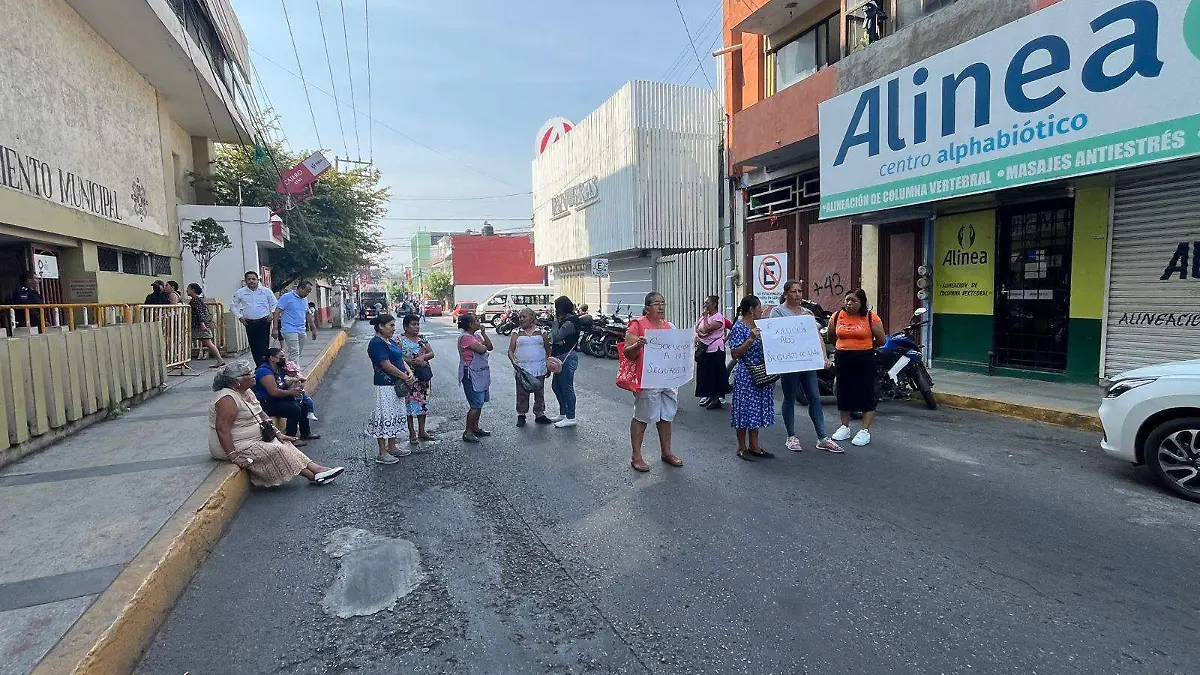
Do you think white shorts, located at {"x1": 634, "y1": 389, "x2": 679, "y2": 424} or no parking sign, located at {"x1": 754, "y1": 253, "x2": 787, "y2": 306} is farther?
no parking sign, located at {"x1": 754, "y1": 253, "x2": 787, "y2": 306}

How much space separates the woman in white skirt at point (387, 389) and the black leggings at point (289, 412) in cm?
101

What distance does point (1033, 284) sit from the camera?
980cm

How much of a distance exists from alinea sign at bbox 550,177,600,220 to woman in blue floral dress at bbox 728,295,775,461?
19154 mm

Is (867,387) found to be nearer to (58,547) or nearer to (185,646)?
(185,646)

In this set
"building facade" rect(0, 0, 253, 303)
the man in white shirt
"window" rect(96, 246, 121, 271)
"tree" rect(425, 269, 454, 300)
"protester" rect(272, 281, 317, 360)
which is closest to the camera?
"building facade" rect(0, 0, 253, 303)

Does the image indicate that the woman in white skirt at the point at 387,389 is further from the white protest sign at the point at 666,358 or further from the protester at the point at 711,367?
the protester at the point at 711,367

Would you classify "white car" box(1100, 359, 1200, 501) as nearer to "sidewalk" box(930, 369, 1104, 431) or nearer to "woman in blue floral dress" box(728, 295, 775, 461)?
"sidewalk" box(930, 369, 1104, 431)

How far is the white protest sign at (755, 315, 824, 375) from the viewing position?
5.92 meters

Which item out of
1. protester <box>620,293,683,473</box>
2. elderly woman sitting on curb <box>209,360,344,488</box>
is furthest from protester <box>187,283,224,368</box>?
protester <box>620,293,683,473</box>

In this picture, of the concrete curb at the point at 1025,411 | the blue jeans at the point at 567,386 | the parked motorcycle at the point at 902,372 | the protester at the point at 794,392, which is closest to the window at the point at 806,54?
the parked motorcycle at the point at 902,372

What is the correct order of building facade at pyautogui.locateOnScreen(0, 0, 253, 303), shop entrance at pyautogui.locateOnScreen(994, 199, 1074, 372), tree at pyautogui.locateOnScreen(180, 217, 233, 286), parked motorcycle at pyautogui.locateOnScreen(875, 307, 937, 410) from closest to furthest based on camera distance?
parked motorcycle at pyautogui.locateOnScreen(875, 307, 937, 410), building facade at pyautogui.locateOnScreen(0, 0, 253, 303), shop entrance at pyautogui.locateOnScreen(994, 199, 1074, 372), tree at pyautogui.locateOnScreen(180, 217, 233, 286)

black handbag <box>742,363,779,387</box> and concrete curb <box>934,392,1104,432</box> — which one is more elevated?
black handbag <box>742,363,779,387</box>

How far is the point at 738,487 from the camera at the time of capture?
16.9 feet

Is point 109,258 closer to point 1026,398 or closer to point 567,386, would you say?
point 567,386
